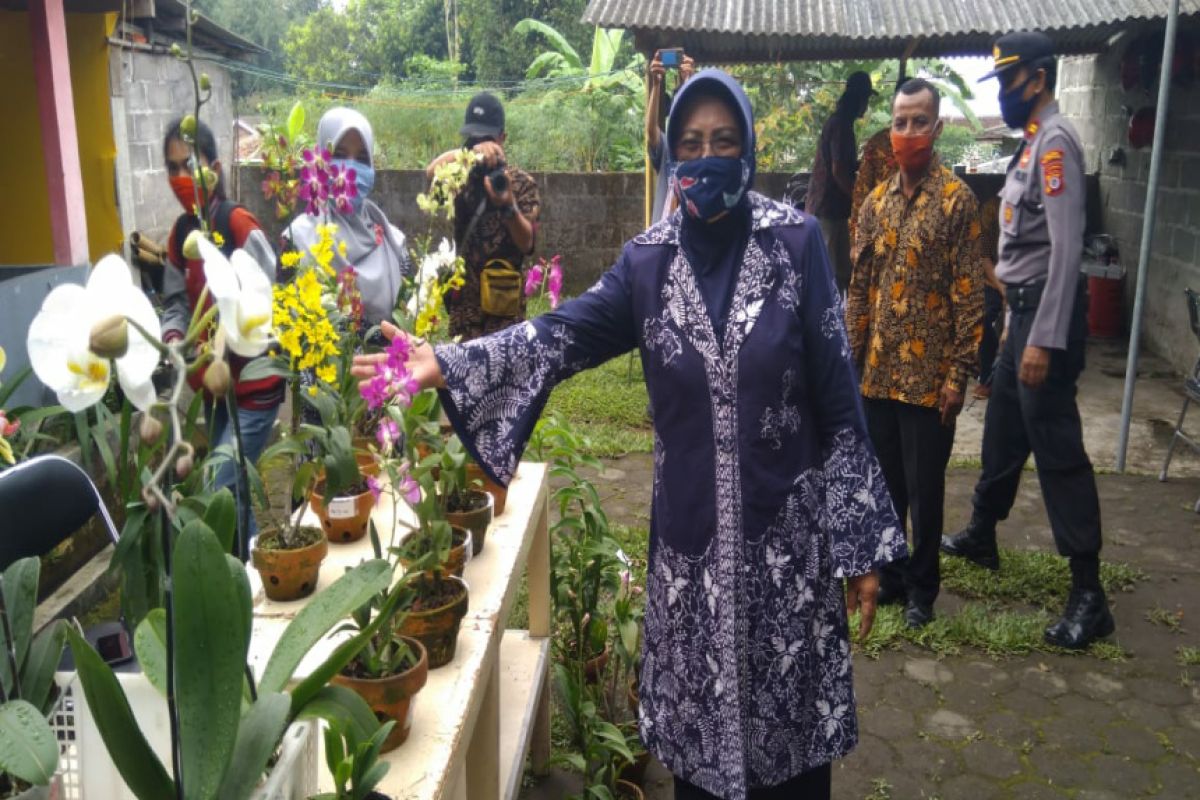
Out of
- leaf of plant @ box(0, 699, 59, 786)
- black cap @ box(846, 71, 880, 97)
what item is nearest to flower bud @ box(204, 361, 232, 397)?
leaf of plant @ box(0, 699, 59, 786)

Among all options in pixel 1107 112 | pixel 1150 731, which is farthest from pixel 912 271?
pixel 1107 112

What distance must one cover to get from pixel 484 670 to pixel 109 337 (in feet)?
4.09

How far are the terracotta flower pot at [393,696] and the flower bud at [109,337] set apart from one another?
85 cm

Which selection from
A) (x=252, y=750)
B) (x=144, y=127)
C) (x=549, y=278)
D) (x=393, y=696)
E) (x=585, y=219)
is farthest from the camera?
(x=585, y=219)

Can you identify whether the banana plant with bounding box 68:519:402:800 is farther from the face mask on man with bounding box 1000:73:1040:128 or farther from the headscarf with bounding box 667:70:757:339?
the face mask on man with bounding box 1000:73:1040:128

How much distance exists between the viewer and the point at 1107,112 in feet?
30.8

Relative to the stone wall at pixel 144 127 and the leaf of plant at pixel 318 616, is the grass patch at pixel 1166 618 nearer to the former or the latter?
the leaf of plant at pixel 318 616

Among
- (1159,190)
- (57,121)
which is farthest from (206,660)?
(1159,190)

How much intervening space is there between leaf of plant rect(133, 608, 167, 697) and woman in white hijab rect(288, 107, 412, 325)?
2387 mm

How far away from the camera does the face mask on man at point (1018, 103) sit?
3.77 metres

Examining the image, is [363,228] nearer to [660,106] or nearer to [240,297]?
[660,106]

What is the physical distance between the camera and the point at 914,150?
3.69 metres

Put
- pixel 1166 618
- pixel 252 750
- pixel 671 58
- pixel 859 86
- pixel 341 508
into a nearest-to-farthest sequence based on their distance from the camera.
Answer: pixel 252 750 → pixel 341 508 → pixel 1166 618 → pixel 671 58 → pixel 859 86

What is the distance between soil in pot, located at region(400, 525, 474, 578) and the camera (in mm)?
2146
